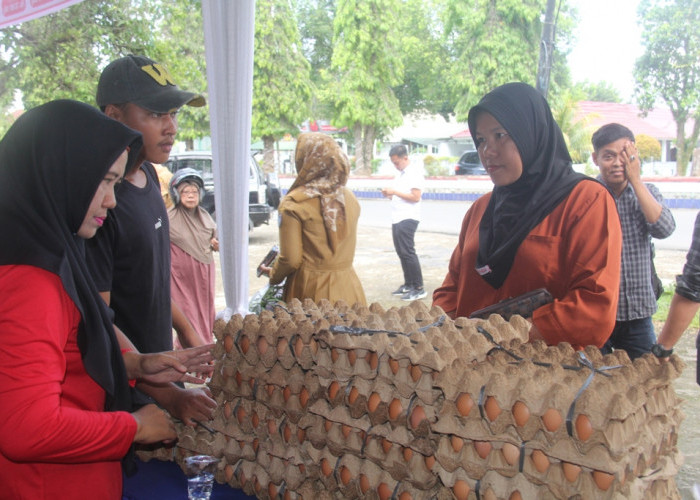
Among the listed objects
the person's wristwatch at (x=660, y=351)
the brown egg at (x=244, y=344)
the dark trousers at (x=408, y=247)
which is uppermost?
the brown egg at (x=244, y=344)

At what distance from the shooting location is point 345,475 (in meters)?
1.26

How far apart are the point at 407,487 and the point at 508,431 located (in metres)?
0.27

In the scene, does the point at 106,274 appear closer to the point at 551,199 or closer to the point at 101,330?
the point at 101,330

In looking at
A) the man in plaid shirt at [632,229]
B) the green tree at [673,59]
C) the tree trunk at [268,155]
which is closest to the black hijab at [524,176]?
the man in plaid shirt at [632,229]

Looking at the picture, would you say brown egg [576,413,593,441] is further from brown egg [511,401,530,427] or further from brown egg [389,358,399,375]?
brown egg [389,358,399,375]

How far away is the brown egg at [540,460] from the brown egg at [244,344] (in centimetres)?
72

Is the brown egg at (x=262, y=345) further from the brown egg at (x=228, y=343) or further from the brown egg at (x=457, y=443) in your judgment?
the brown egg at (x=457, y=443)

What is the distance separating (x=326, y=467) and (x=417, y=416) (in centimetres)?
28

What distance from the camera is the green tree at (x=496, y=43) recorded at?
25875mm

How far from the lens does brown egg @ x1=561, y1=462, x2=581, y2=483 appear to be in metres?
0.97

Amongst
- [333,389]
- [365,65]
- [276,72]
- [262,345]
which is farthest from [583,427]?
[365,65]

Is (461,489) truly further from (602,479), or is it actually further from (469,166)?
(469,166)

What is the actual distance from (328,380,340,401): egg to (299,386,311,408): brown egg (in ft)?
0.27

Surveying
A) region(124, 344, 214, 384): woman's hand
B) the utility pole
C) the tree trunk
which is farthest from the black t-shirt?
the tree trunk
